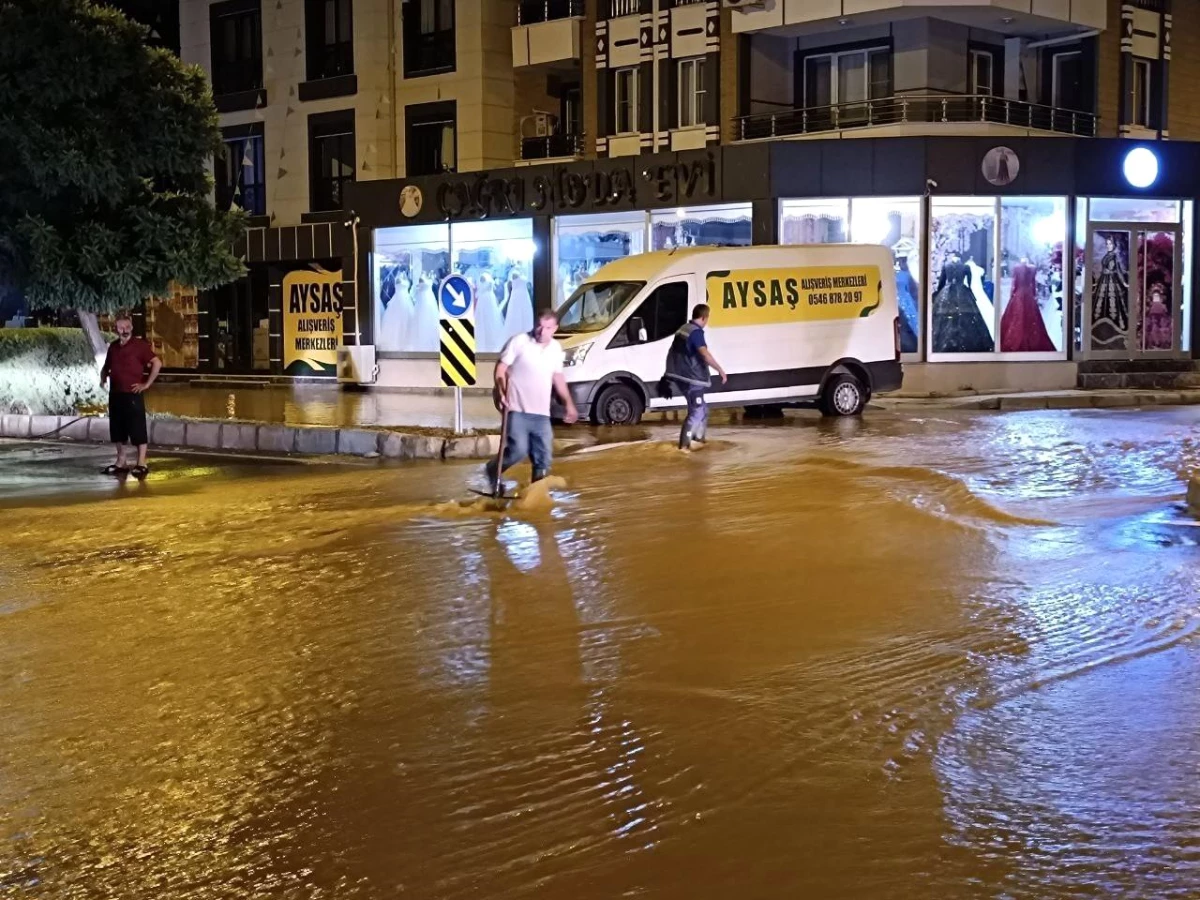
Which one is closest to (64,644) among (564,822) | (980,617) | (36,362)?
(564,822)

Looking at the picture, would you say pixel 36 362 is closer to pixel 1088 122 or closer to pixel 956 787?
pixel 956 787

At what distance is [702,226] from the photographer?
29.4 meters

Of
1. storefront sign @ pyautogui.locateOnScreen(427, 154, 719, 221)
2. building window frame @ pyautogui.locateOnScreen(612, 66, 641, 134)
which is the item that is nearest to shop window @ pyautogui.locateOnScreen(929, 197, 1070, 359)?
storefront sign @ pyautogui.locateOnScreen(427, 154, 719, 221)

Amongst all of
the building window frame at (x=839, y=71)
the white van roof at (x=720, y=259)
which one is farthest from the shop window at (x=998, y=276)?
the white van roof at (x=720, y=259)

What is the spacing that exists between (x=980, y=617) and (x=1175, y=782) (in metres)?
2.62

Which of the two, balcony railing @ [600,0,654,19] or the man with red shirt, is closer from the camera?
the man with red shirt

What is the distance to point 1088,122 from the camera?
101 ft

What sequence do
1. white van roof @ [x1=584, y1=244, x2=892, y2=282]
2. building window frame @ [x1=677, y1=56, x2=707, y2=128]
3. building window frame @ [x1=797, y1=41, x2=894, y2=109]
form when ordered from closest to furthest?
1. white van roof @ [x1=584, y1=244, x2=892, y2=282]
2. building window frame @ [x1=797, y1=41, x2=894, y2=109]
3. building window frame @ [x1=677, y1=56, x2=707, y2=128]

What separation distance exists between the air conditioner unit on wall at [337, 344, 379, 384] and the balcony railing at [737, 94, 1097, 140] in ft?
33.5

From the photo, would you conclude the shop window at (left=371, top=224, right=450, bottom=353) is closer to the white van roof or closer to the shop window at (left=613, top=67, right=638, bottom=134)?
the shop window at (left=613, top=67, right=638, bottom=134)

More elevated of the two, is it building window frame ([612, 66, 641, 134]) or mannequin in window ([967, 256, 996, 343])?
building window frame ([612, 66, 641, 134])

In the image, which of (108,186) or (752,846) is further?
(108,186)

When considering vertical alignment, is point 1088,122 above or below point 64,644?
above

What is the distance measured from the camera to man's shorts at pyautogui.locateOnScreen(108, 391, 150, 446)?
50.0 feet
